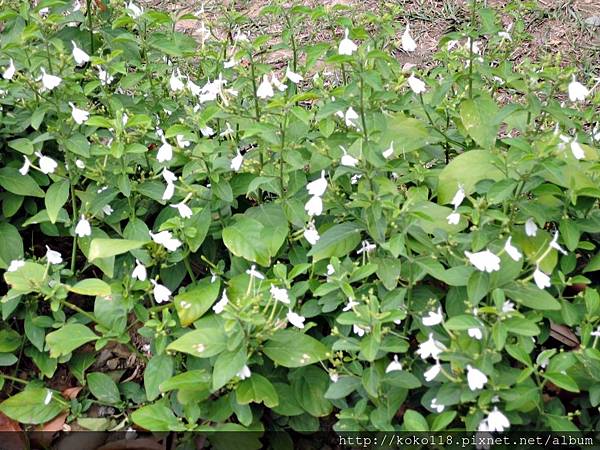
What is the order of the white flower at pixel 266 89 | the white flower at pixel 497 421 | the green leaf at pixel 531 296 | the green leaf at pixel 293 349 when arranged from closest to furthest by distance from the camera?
the white flower at pixel 497 421 → the green leaf at pixel 531 296 → the green leaf at pixel 293 349 → the white flower at pixel 266 89

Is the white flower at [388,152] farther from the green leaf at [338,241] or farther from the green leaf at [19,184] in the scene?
the green leaf at [19,184]

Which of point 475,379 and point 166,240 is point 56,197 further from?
point 475,379

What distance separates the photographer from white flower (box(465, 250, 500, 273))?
1.91 m

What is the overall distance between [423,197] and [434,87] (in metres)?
0.56

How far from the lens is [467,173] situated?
7.88ft

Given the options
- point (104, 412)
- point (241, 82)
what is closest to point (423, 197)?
point (241, 82)

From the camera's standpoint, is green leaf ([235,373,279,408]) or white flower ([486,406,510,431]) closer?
white flower ([486,406,510,431])

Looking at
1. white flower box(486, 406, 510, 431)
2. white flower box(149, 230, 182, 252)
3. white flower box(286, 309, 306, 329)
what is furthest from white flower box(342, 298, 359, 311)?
white flower box(149, 230, 182, 252)

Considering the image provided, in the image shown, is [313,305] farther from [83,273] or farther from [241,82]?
[83,273]

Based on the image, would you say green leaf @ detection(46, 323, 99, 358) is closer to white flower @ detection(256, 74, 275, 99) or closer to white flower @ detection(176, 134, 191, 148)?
white flower @ detection(176, 134, 191, 148)

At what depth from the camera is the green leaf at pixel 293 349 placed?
6.91 feet

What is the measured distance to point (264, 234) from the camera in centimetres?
238

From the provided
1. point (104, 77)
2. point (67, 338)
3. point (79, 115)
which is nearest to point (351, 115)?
point (79, 115)

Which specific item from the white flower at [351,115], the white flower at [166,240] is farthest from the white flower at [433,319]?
the white flower at [166,240]
